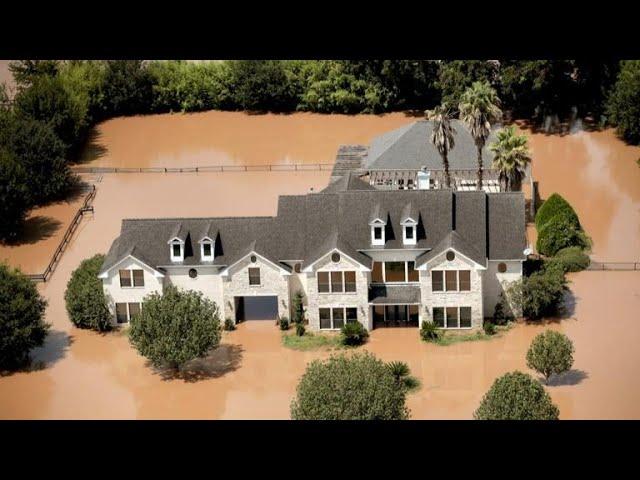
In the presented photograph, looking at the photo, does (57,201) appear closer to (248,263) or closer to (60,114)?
(60,114)

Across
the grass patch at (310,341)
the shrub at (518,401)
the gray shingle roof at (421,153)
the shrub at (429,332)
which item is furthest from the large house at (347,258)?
the shrub at (518,401)

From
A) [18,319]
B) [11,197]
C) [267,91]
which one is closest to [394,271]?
[18,319]

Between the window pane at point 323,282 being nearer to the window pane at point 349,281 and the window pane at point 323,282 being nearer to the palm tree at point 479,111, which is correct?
the window pane at point 349,281

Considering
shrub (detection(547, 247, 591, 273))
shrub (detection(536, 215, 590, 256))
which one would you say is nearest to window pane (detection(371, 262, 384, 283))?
shrub (detection(547, 247, 591, 273))

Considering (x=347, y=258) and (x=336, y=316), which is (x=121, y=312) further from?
(x=347, y=258)

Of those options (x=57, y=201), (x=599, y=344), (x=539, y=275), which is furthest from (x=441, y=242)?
(x=57, y=201)

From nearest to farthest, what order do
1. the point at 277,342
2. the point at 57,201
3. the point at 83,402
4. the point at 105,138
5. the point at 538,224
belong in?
the point at 83,402
the point at 277,342
the point at 538,224
the point at 57,201
the point at 105,138
